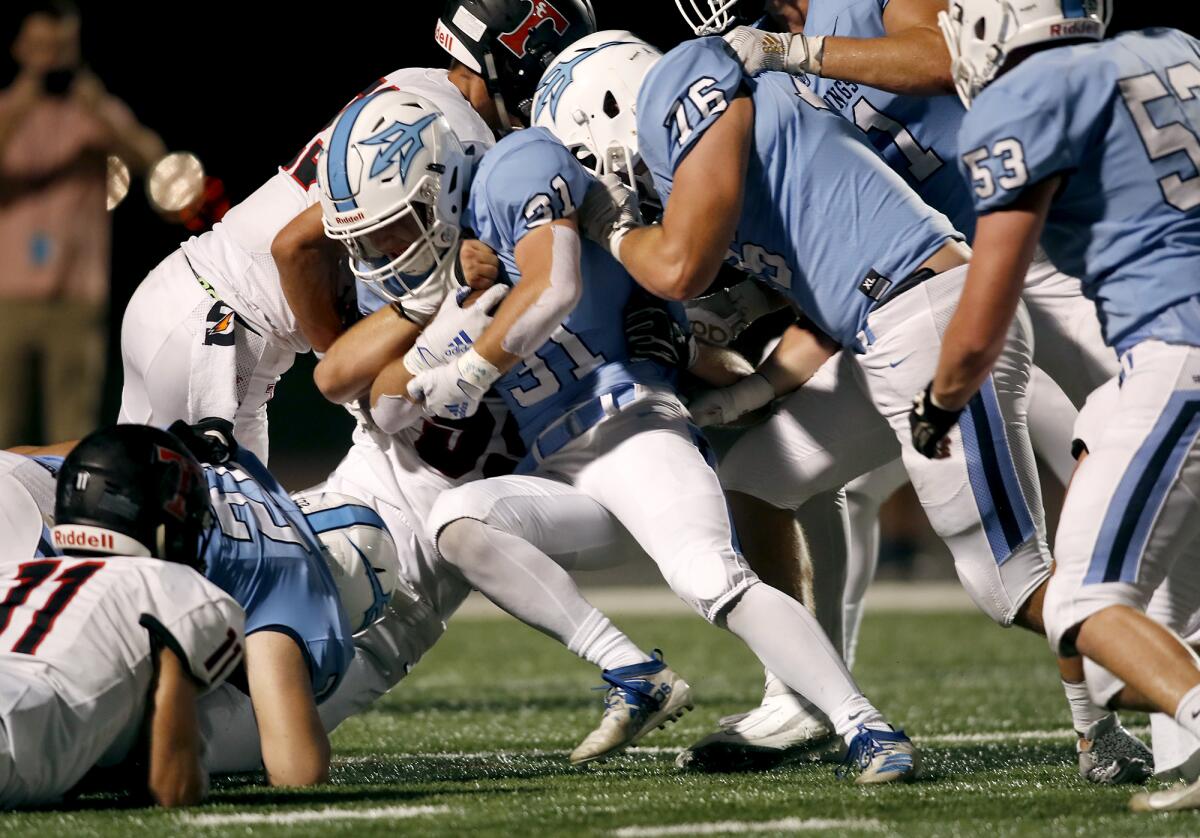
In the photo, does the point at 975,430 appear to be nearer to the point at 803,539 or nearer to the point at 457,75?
the point at 803,539

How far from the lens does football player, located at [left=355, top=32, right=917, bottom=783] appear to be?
306 centimetres

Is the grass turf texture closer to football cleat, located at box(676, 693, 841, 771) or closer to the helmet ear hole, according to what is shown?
football cleat, located at box(676, 693, 841, 771)

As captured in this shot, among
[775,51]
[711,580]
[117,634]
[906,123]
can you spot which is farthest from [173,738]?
[906,123]

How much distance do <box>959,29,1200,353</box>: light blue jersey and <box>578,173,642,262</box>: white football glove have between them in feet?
2.77

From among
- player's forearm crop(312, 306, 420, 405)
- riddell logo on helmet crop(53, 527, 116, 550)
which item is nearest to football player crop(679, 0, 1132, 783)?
player's forearm crop(312, 306, 420, 405)

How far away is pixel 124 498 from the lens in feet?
8.86

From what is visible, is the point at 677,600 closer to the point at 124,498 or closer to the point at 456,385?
the point at 456,385

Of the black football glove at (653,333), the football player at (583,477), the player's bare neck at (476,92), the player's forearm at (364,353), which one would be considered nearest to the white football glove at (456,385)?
the football player at (583,477)

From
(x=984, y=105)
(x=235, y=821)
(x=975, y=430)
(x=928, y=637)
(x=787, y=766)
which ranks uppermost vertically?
(x=984, y=105)

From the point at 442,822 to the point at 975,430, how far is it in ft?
4.00

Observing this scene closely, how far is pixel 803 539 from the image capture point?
3771 mm

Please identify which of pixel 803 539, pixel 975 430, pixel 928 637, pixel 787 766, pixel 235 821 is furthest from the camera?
pixel 928 637

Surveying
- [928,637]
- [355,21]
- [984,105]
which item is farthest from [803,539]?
[355,21]

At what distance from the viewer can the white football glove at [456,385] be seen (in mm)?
3225
